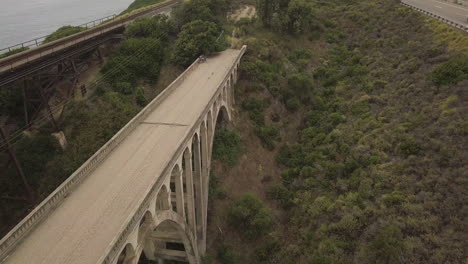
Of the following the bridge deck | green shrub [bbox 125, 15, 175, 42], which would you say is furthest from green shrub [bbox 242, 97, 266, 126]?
green shrub [bbox 125, 15, 175, 42]

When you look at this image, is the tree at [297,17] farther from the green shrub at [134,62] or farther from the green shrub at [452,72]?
the green shrub at [452,72]

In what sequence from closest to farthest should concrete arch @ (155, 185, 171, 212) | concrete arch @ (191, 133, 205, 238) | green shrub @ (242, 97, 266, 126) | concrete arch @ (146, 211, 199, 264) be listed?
concrete arch @ (155, 185, 171, 212)
concrete arch @ (146, 211, 199, 264)
concrete arch @ (191, 133, 205, 238)
green shrub @ (242, 97, 266, 126)

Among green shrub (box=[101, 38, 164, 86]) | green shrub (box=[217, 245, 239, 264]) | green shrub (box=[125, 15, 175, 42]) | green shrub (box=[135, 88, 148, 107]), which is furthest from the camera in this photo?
green shrub (box=[125, 15, 175, 42])

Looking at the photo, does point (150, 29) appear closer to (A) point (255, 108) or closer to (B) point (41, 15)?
(A) point (255, 108)

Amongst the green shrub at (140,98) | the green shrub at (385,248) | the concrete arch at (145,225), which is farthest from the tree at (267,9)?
the concrete arch at (145,225)

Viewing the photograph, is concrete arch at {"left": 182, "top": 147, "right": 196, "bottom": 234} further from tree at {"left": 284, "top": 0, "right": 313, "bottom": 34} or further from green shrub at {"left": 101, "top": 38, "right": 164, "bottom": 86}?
tree at {"left": 284, "top": 0, "right": 313, "bottom": 34}

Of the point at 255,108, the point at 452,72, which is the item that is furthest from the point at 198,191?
the point at 452,72

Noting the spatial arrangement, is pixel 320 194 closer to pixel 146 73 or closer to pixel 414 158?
pixel 414 158

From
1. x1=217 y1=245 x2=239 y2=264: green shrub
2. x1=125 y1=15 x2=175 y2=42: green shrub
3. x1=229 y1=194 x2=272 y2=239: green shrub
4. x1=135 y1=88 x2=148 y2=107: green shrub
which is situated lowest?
x1=217 y1=245 x2=239 y2=264: green shrub
